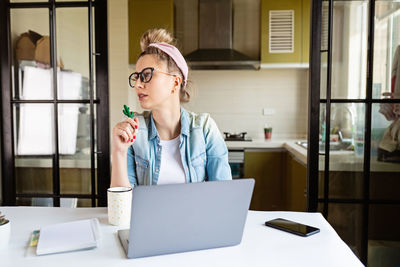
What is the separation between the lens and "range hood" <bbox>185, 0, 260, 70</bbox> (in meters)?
4.14

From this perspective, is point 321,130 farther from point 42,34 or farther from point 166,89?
point 42,34

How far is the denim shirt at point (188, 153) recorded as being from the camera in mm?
1629

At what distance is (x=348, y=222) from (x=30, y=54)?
2.17 metres

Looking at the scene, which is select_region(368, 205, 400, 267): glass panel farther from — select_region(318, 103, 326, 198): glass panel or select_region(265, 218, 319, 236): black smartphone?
select_region(265, 218, 319, 236): black smartphone

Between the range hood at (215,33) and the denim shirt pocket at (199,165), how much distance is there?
2.59 metres

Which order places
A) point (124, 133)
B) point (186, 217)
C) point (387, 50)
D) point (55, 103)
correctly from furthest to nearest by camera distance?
1. point (55, 103)
2. point (387, 50)
3. point (124, 133)
4. point (186, 217)

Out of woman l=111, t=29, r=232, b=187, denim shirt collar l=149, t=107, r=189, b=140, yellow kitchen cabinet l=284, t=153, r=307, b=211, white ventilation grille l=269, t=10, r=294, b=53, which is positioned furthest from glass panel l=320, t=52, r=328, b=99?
white ventilation grille l=269, t=10, r=294, b=53

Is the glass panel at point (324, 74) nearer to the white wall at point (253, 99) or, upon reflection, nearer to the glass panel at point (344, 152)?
the glass panel at point (344, 152)

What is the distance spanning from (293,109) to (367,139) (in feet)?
7.36

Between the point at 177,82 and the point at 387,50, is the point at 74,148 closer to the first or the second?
the point at 177,82

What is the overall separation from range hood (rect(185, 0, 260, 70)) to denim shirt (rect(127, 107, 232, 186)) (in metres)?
2.54

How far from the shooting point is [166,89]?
152 cm

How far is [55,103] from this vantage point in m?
2.35

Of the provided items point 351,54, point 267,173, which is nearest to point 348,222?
point 351,54
